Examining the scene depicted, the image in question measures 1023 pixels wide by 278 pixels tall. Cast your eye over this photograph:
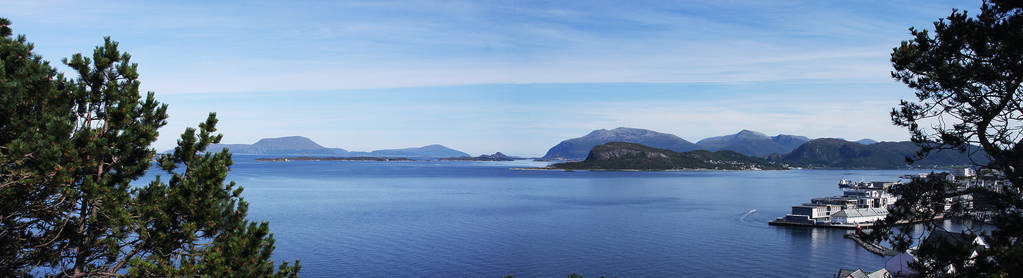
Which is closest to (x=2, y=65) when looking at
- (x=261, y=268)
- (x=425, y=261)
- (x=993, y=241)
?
(x=261, y=268)

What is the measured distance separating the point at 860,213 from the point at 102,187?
4724cm

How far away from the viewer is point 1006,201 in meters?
6.36

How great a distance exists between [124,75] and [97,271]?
2002 millimetres

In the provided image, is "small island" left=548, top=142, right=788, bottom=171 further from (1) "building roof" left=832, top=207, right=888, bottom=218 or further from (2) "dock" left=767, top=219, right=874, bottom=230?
(2) "dock" left=767, top=219, right=874, bottom=230

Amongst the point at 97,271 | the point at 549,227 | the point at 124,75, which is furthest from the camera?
the point at 549,227

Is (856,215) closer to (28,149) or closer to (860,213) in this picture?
(860,213)

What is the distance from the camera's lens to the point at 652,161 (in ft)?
511

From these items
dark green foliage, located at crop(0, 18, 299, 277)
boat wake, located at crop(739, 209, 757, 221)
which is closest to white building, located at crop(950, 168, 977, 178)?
dark green foliage, located at crop(0, 18, 299, 277)

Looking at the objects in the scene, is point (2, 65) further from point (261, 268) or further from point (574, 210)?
point (574, 210)

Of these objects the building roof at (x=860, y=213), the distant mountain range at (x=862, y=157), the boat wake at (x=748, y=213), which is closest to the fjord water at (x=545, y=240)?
the boat wake at (x=748, y=213)

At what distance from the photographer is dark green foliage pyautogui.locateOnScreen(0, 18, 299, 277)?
18.8ft

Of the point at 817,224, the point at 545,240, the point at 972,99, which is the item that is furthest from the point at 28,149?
the point at 817,224

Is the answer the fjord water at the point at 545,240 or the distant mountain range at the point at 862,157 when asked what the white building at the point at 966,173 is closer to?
the fjord water at the point at 545,240

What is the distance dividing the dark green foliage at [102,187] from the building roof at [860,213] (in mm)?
42976
